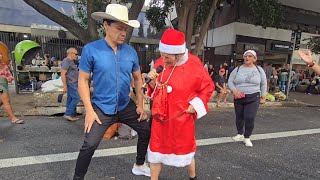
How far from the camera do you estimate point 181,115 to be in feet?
8.77

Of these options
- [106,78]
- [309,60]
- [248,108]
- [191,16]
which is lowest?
[248,108]

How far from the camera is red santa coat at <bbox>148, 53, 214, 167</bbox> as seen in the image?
105 inches

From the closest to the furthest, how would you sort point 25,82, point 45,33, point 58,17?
1. point 58,17
2. point 25,82
3. point 45,33

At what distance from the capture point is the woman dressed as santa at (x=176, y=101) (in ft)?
8.69

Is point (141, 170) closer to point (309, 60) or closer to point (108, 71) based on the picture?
point (108, 71)

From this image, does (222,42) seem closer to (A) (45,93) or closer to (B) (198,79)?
(A) (45,93)

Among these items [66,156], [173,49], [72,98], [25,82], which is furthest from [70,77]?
[25,82]

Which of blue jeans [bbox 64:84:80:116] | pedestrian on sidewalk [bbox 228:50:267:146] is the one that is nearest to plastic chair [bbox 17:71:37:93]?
blue jeans [bbox 64:84:80:116]

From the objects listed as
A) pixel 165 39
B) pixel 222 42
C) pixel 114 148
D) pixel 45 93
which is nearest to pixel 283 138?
pixel 114 148

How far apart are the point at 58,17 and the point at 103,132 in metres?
4.96

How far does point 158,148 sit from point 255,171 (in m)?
1.80

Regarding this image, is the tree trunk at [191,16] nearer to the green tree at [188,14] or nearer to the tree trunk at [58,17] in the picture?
the green tree at [188,14]

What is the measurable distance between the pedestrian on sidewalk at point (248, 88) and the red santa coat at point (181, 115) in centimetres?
214

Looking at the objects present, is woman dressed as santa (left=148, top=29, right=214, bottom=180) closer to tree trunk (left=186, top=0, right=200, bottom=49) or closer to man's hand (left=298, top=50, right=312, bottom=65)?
man's hand (left=298, top=50, right=312, bottom=65)
